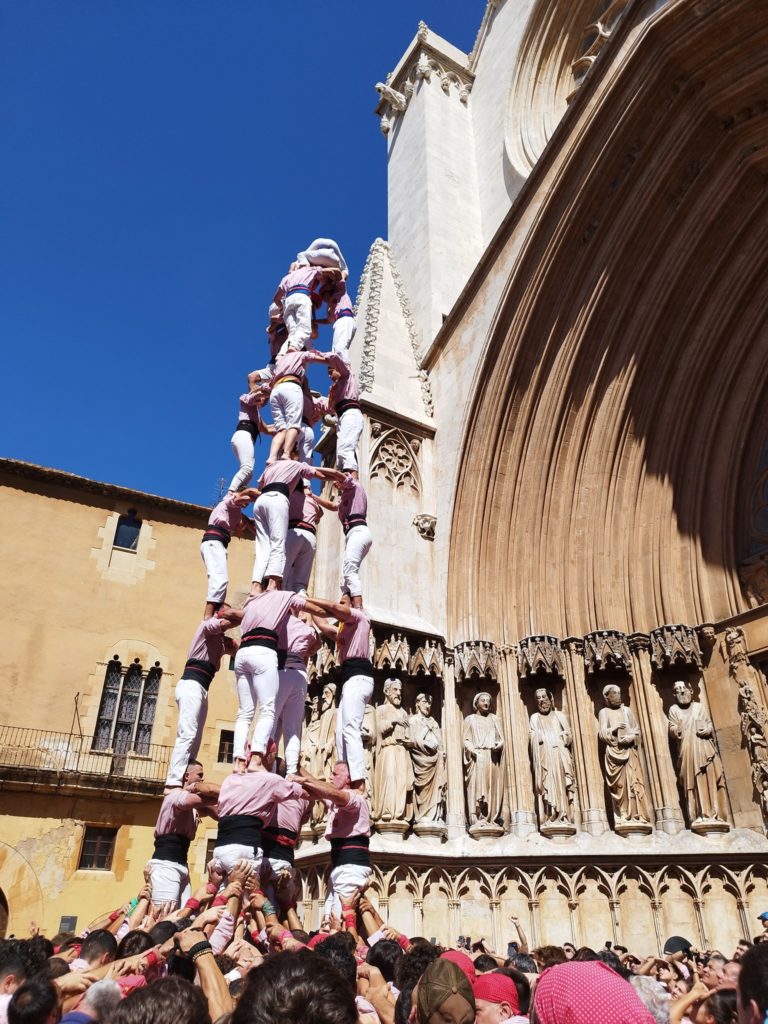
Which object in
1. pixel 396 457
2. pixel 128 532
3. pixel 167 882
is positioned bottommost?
pixel 167 882

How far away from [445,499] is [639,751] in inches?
158

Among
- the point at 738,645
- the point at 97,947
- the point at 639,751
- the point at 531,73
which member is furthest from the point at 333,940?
the point at 531,73

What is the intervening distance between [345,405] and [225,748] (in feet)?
46.7

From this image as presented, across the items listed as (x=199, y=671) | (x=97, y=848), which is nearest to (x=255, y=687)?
(x=199, y=671)

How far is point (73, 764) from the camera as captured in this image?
1669 cm

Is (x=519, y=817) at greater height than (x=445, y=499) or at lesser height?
lesser

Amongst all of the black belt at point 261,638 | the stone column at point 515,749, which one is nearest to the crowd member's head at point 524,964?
the black belt at point 261,638

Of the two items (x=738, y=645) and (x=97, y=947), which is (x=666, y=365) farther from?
(x=97, y=947)

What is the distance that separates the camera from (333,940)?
295 centimetres

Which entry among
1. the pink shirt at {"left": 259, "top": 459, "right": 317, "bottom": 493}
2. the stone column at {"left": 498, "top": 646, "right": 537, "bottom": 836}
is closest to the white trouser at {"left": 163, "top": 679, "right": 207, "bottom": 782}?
the pink shirt at {"left": 259, "top": 459, "right": 317, "bottom": 493}

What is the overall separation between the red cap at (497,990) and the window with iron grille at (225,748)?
56.0ft

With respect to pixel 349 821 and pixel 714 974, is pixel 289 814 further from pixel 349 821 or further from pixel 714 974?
pixel 714 974

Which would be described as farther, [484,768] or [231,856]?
[484,768]

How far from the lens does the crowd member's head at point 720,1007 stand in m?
2.51
